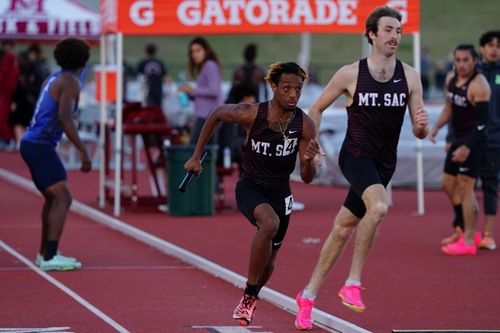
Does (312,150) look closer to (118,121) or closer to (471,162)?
(471,162)

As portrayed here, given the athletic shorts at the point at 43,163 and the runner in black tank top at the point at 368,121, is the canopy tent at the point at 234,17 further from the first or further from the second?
the runner in black tank top at the point at 368,121

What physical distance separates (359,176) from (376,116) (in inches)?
19.9

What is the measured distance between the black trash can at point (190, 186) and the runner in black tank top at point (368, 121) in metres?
7.52

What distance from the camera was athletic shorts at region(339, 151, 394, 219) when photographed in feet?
29.2

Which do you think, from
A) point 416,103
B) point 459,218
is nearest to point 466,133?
point 459,218

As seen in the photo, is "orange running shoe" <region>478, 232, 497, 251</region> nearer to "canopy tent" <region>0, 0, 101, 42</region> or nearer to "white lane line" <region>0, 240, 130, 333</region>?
"white lane line" <region>0, 240, 130, 333</region>

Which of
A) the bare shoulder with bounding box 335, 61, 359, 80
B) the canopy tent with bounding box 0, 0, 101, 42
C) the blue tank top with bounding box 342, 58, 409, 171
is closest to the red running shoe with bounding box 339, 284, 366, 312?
the blue tank top with bounding box 342, 58, 409, 171

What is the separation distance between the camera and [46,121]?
11.9 m

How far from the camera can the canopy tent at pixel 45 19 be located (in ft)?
79.4

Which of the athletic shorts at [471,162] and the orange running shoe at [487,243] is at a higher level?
the athletic shorts at [471,162]

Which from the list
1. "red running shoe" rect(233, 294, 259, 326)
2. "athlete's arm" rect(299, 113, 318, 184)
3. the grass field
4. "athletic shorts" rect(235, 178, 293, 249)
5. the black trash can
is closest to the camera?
"athlete's arm" rect(299, 113, 318, 184)

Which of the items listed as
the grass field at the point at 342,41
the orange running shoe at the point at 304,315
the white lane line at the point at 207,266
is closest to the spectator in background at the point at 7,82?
the white lane line at the point at 207,266

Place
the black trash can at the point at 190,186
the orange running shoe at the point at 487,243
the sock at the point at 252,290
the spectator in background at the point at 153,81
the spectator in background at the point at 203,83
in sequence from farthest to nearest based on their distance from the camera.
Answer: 1. the spectator in background at the point at 153,81
2. the spectator in background at the point at 203,83
3. the black trash can at the point at 190,186
4. the orange running shoe at the point at 487,243
5. the sock at the point at 252,290

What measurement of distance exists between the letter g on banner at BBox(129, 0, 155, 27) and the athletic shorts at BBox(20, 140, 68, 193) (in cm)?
472
